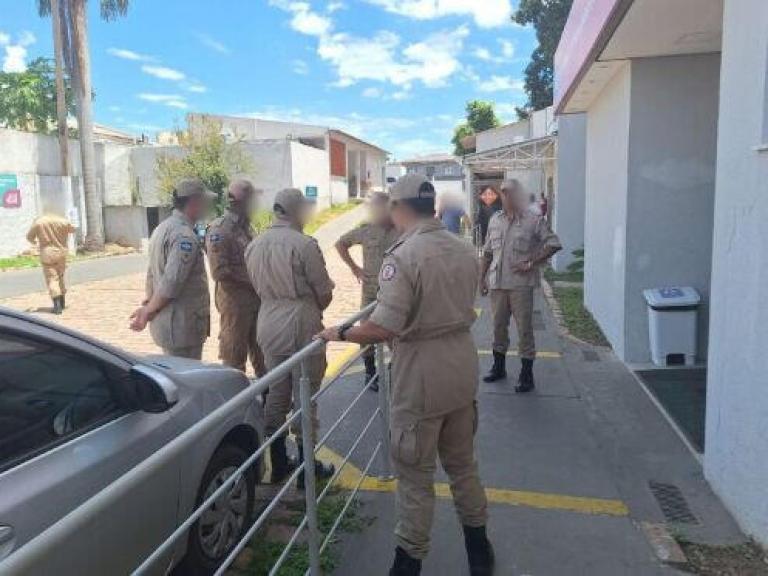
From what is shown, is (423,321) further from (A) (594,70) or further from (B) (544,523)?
(A) (594,70)

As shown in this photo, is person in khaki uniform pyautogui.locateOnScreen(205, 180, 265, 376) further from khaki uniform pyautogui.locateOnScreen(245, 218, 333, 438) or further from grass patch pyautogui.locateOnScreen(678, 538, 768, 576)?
grass patch pyautogui.locateOnScreen(678, 538, 768, 576)

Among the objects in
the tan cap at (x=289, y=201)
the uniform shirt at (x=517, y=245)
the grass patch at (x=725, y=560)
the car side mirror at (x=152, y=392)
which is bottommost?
the grass patch at (x=725, y=560)

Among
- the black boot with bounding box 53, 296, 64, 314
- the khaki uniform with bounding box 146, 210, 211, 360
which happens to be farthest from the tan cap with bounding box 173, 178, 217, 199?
the black boot with bounding box 53, 296, 64, 314

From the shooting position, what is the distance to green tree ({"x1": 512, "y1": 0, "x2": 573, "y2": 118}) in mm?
34656

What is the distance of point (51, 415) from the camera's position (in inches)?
90.4

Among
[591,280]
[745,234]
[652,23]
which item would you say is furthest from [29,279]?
[745,234]

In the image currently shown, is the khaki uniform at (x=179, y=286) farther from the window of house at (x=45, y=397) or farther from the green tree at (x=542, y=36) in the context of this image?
the green tree at (x=542, y=36)

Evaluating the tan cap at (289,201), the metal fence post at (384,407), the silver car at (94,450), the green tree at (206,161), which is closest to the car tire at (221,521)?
the silver car at (94,450)

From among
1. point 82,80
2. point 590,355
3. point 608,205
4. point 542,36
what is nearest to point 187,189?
point 590,355

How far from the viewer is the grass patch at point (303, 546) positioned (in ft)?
10.4

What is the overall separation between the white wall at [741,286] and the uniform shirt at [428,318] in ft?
4.96

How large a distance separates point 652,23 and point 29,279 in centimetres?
1584

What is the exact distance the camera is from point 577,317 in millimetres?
9398

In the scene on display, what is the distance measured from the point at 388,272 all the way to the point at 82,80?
24.8m
